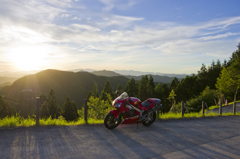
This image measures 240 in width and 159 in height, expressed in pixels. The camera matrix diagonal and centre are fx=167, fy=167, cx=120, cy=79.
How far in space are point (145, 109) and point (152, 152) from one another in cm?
268

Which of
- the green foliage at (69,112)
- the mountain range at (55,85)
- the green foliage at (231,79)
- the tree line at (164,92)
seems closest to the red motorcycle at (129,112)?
the green foliage at (231,79)

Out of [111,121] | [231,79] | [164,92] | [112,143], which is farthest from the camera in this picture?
[164,92]

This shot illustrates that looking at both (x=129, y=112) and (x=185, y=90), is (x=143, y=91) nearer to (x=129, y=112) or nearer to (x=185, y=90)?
(x=185, y=90)

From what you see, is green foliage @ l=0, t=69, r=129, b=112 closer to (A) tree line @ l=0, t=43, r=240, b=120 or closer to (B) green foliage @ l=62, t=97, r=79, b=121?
(A) tree line @ l=0, t=43, r=240, b=120

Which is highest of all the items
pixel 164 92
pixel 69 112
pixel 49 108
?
pixel 164 92

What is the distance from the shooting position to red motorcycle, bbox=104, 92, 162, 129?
6.63 metres

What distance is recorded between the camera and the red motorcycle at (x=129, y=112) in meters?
6.63

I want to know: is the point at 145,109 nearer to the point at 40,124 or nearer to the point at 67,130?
the point at 67,130

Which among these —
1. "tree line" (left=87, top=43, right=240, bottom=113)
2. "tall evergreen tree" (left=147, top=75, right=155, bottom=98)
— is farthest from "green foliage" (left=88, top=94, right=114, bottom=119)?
"tall evergreen tree" (left=147, top=75, right=155, bottom=98)

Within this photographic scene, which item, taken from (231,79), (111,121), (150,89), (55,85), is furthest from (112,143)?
(55,85)

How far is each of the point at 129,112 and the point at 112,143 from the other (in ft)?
6.28

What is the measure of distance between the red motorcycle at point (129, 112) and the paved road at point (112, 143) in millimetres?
359

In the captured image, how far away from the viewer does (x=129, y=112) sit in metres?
6.93

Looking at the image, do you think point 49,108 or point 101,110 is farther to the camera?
point 49,108
